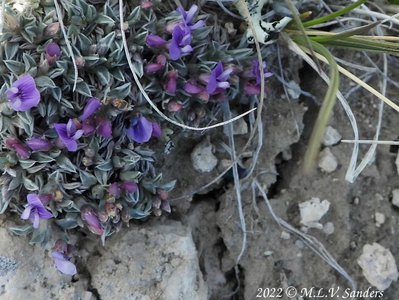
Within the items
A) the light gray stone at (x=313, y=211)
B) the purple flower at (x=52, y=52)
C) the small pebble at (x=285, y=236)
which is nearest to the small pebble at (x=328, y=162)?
the light gray stone at (x=313, y=211)

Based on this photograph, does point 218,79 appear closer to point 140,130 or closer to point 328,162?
point 140,130

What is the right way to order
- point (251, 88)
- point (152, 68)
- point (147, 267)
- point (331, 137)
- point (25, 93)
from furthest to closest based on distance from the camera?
point (331, 137), point (251, 88), point (147, 267), point (152, 68), point (25, 93)

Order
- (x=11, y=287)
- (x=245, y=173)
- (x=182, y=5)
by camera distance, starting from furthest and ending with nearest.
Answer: (x=245, y=173), (x=182, y=5), (x=11, y=287)

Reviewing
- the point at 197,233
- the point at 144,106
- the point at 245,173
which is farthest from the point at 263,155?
the point at 144,106

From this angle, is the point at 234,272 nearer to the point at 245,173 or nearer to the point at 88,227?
the point at 245,173

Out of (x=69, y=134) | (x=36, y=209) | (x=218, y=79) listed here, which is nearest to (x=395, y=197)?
(x=218, y=79)
